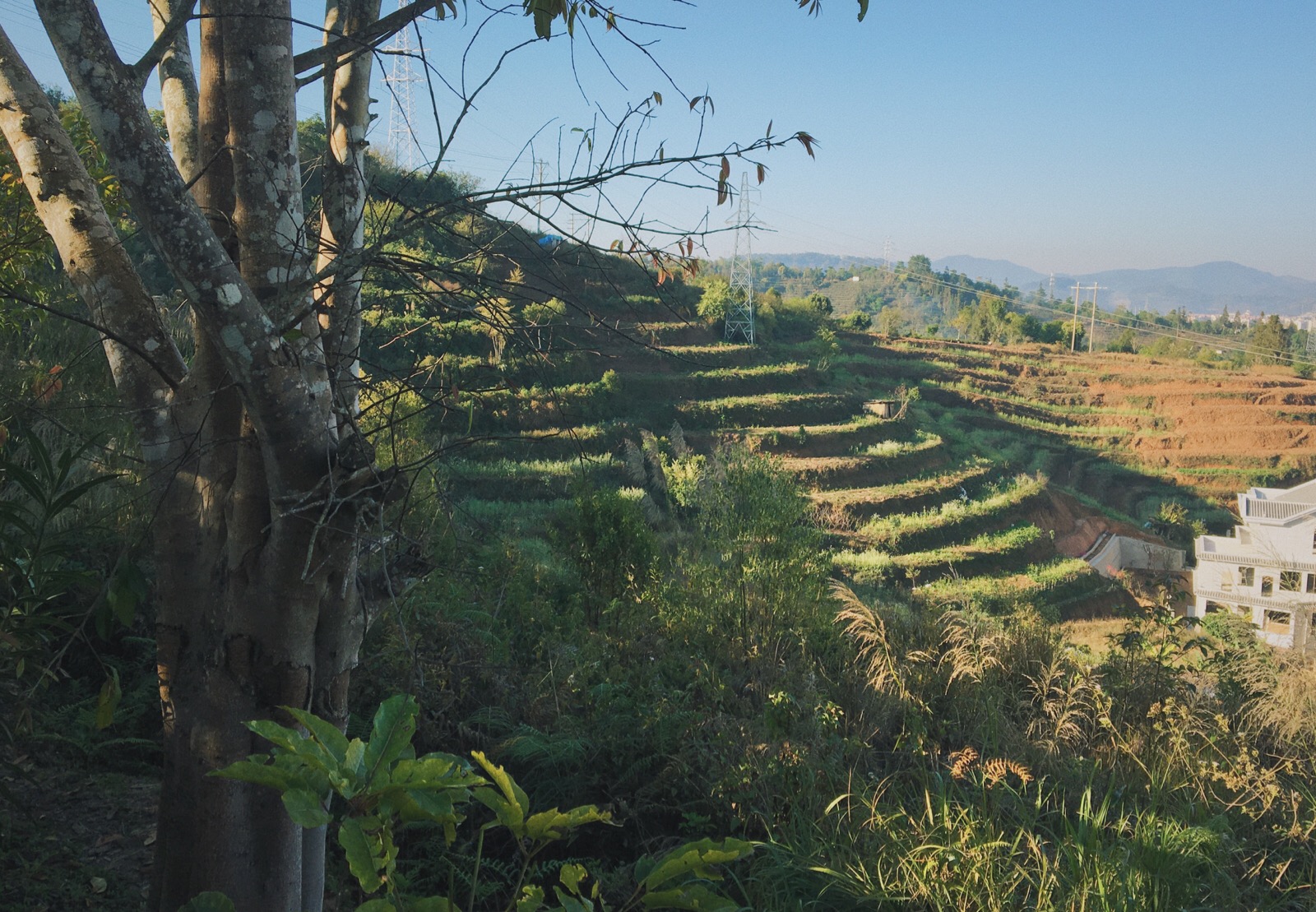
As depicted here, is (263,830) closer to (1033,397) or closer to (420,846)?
(420,846)

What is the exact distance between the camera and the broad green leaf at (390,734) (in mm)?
1038

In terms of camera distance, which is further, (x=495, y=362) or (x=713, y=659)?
(x=713, y=659)

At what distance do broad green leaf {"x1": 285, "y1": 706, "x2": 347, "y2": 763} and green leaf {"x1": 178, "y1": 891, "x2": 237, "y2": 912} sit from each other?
0.28 m

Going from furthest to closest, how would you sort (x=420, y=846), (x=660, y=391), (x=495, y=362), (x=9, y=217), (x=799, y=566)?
(x=660, y=391)
(x=799, y=566)
(x=9, y=217)
(x=420, y=846)
(x=495, y=362)

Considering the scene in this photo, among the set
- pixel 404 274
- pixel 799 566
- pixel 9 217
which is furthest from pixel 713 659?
pixel 9 217

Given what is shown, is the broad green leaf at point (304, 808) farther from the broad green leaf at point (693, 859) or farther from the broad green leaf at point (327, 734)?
the broad green leaf at point (693, 859)

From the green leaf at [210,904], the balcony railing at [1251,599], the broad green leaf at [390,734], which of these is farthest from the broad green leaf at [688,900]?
the balcony railing at [1251,599]

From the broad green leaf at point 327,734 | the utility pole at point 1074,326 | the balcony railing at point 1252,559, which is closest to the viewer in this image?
the broad green leaf at point 327,734

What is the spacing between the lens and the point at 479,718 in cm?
307

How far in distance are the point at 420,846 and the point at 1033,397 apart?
133ft

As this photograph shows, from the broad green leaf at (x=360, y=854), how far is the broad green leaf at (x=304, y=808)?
28 mm

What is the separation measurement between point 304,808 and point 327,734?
123 millimetres

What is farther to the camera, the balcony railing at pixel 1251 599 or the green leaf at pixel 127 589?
the balcony railing at pixel 1251 599

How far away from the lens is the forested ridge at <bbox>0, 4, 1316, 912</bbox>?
147cm
